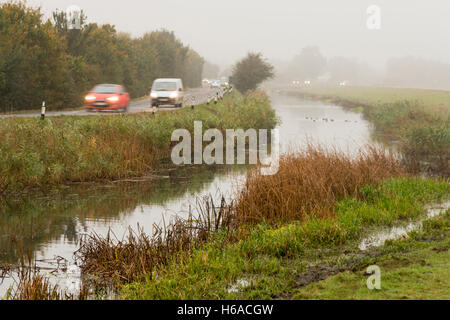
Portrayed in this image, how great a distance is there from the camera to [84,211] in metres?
14.8

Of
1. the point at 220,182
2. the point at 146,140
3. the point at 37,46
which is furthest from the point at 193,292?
the point at 37,46

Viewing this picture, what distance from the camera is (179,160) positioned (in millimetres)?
22938

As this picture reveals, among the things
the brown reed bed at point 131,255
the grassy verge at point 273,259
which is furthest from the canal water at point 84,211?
the grassy verge at point 273,259

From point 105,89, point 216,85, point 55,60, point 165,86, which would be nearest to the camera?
point 105,89

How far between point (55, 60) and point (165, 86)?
281 inches

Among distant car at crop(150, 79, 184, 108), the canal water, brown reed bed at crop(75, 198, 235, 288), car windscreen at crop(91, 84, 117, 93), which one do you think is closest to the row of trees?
car windscreen at crop(91, 84, 117, 93)

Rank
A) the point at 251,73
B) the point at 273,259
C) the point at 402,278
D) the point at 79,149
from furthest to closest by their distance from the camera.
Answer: the point at 251,73 → the point at 79,149 → the point at 273,259 → the point at 402,278

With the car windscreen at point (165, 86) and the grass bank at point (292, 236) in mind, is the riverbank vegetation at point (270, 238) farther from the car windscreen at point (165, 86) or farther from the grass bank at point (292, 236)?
the car windscreen at point (165, 86)

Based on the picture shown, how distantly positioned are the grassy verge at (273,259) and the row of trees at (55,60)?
20771mm

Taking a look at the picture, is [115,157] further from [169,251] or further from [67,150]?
[169,251]

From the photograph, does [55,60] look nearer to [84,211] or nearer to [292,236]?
[84,211]

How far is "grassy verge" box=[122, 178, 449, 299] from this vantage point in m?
7.66

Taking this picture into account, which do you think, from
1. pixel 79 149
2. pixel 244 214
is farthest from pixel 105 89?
pixel 244 214

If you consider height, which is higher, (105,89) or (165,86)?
(165,86)
